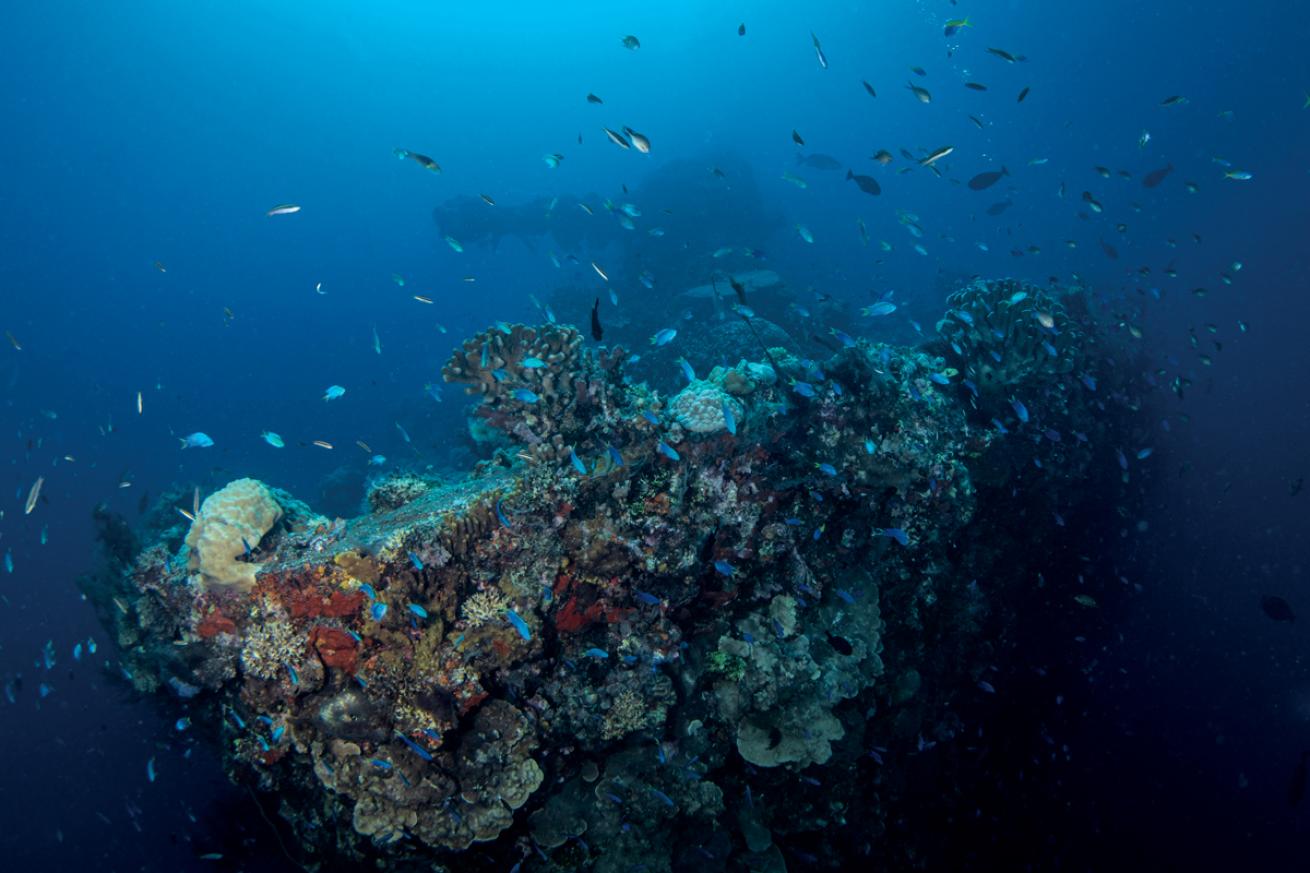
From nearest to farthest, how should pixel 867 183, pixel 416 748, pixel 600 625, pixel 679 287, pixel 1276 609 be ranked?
pixel 416 748 < pixel 600 625 < pixel 1276 609 < pixel 867 183 < pixel 679 287

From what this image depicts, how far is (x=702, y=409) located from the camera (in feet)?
21.0

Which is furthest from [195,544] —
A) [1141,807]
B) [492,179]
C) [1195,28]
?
[492,179]

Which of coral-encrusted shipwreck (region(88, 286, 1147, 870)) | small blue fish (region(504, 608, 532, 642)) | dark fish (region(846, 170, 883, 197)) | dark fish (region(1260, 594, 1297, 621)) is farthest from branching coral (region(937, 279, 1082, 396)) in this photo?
small blue fish (region(504, 608, 532, 642))

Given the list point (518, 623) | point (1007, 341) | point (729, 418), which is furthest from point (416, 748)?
point (1007, 341)

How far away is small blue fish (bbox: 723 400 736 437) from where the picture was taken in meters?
5.70

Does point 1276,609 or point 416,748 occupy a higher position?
point 416,748

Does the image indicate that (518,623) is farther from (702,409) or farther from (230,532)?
(230,532)

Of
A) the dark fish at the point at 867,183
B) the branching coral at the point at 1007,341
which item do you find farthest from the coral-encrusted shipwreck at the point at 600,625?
the dark fish at the point at 867,183

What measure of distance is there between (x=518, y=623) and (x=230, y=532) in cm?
326

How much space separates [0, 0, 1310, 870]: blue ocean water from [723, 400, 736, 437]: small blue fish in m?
6.29

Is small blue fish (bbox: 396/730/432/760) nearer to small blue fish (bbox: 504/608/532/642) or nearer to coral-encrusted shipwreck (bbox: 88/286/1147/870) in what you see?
coral-encrusted shipwreck (bbox: 88/286/1147/870)

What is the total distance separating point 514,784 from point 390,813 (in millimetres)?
1035

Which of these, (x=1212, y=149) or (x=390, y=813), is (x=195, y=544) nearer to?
(x=390, y=813)

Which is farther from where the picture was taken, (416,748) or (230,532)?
(230,532)
